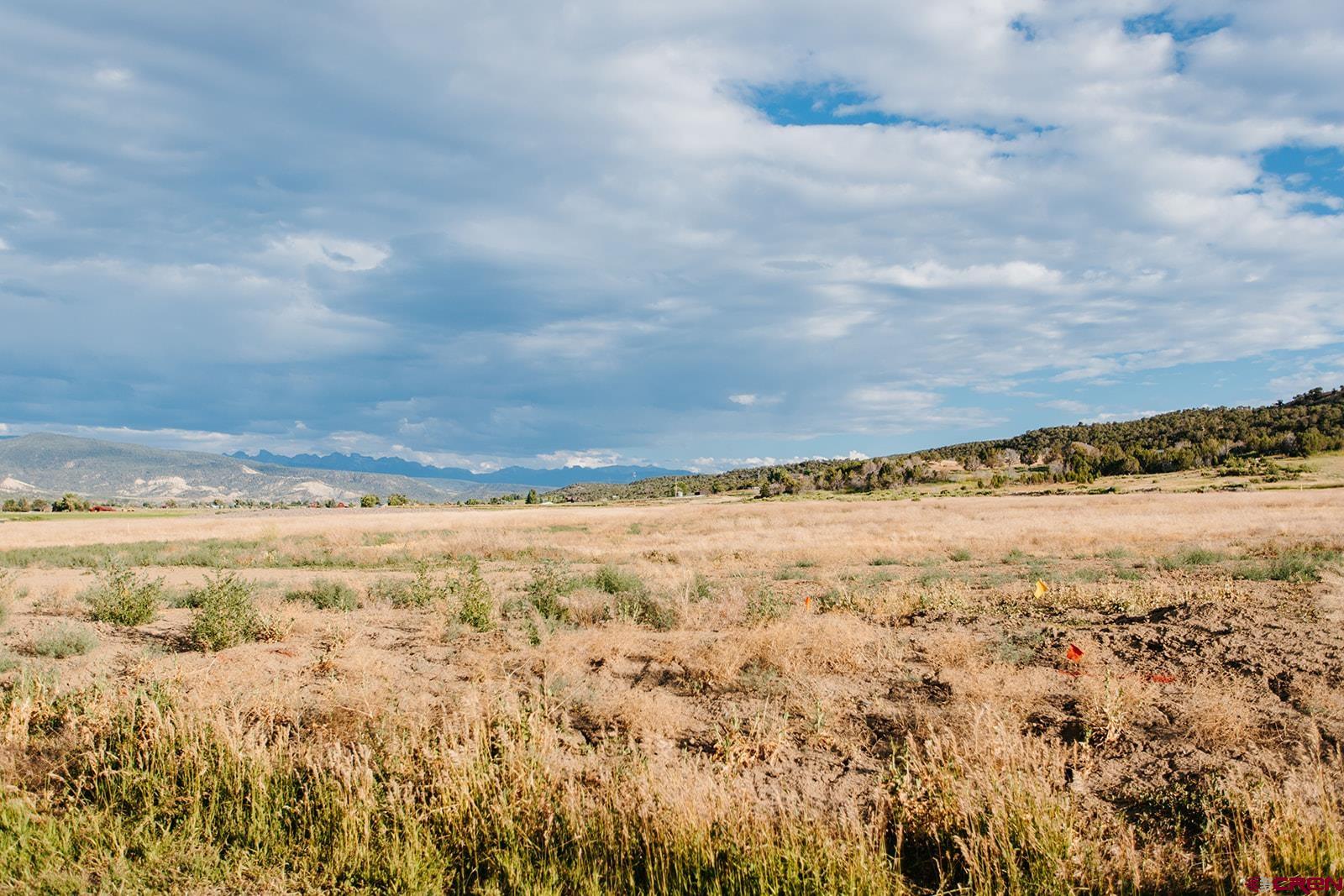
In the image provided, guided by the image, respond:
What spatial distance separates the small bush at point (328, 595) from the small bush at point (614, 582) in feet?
19.0

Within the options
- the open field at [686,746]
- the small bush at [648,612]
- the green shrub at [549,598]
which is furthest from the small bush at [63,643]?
the small bush at [648,612]

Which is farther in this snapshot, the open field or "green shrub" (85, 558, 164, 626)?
"green shrub" (85, 558, 164, 626)

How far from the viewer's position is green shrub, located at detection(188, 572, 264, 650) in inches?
423

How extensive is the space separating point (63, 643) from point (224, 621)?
6.79ft

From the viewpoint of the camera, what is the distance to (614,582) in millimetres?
17891

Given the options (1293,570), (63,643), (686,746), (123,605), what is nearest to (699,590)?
(686,746)

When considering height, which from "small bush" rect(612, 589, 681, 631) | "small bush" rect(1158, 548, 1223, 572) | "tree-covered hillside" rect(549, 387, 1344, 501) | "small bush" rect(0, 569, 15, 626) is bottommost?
"small bush" rect(1158, 548, 1223, 572)

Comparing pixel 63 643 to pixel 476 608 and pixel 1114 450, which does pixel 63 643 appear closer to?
pixel 476 608

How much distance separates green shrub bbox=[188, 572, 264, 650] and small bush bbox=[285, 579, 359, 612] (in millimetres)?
3302

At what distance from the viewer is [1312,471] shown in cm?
8019

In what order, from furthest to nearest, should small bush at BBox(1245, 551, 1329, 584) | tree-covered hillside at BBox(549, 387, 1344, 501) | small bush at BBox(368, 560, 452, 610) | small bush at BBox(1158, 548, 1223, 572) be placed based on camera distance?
tree-covered hillside at BBox(549, 387, 1344, 501)
small bush at BBox(1158, 548, 1223, 572)
small bush at BBox(1245, 551, 1329, 584)
small bush at BBox(368, 560, 452, 610)

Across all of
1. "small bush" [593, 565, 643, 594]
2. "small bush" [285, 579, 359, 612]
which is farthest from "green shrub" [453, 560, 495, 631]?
"small bush" [593, 565, 643, 594]

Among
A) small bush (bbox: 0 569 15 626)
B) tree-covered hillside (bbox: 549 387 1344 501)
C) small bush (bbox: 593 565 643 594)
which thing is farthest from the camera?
tree-covered hillside (bbox: 549 387 1344 501)

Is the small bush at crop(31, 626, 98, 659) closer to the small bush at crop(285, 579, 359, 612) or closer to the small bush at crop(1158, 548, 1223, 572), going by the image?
the small bush at crop(285, 579, 359, 612)
